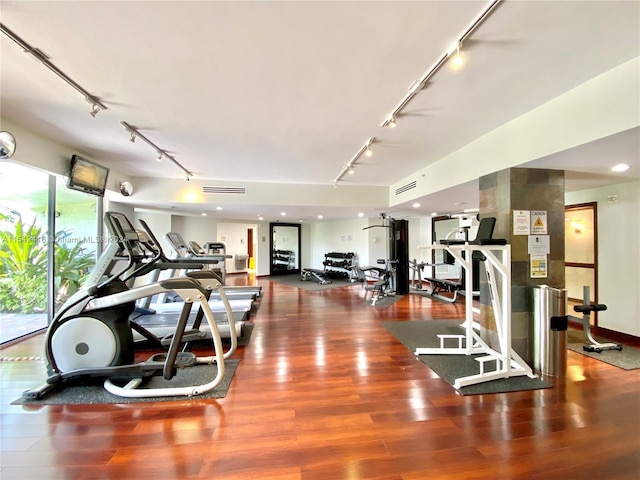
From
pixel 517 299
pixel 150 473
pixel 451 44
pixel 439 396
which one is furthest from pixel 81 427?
pixel 517 299

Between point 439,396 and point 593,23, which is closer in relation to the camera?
point 593,23

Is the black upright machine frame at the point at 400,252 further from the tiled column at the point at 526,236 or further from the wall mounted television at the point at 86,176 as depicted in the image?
the wall mounted television at the point at 86,176

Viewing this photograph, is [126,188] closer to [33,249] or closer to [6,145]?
[33,249]

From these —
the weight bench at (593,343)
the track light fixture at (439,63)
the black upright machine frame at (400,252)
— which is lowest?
the weight bench at (593,343)

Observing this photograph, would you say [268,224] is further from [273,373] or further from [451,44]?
[451,44]

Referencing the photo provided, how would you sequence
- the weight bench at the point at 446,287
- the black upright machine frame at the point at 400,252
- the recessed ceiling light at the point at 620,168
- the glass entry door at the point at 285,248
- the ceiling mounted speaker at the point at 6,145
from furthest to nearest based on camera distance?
the glass entry door at the point at 285,248 → the black upright machine frame at the point at 400,252 → the weight bench at the point at 446,287 → the recessed ceiling light at the point at 620,168 → the ceiling mounted speaker at the point at 6,145

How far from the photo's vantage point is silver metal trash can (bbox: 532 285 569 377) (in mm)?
2785

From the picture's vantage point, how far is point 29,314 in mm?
4094

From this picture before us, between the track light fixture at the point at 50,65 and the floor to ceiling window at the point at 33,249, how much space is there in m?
1.85

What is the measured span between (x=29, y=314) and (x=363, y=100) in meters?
5.69

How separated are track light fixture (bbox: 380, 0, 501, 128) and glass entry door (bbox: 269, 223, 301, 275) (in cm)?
868

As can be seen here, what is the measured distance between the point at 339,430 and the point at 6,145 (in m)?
4.23

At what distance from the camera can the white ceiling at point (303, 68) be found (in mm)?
1609

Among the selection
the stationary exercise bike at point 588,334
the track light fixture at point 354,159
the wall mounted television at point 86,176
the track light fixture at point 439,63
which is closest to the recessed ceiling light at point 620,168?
the stationary exercise bike at point 588,334
